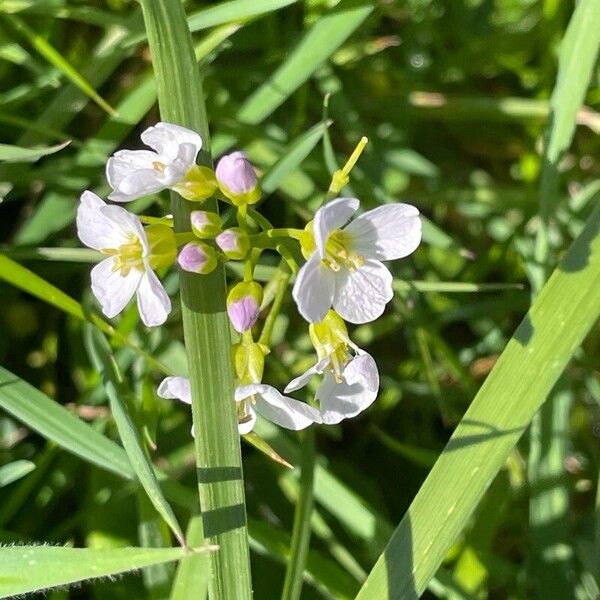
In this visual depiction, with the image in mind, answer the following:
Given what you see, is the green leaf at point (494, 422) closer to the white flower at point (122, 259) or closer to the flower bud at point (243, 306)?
the flower bud at point (243, 306)

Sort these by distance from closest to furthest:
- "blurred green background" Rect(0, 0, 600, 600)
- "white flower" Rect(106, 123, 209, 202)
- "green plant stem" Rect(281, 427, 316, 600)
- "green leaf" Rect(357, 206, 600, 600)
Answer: "white flower" Rect(106, 123, 209, 202)
"green leaf" Rect(357, 206, 600, 600)
"green plant stem" Rect(281, 427, 316, 600)
"blurred green background" Rect(0, 0, 600, 600)

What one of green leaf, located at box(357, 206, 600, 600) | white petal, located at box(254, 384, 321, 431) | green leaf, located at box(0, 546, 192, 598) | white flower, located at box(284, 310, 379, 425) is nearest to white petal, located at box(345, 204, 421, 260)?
white flower, located at box(284, 310, 379, 425)

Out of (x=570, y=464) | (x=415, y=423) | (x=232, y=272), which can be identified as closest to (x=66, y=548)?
(x=232, y=272)

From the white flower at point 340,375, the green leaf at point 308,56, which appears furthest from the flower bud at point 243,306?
the green leaf at point 308,56

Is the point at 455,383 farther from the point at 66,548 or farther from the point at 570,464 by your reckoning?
the point at 66,548

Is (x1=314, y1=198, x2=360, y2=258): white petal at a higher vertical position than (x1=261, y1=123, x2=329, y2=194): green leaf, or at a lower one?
higher

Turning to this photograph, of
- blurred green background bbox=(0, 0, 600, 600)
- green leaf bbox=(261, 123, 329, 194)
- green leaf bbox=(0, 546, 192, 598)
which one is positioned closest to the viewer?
green leaf bbox=(0, 546, 192, 598)

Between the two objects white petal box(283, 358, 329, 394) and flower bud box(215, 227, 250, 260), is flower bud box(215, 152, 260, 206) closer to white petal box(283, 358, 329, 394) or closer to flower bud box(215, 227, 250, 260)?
flower bud box(215, 227, 250, 260)
